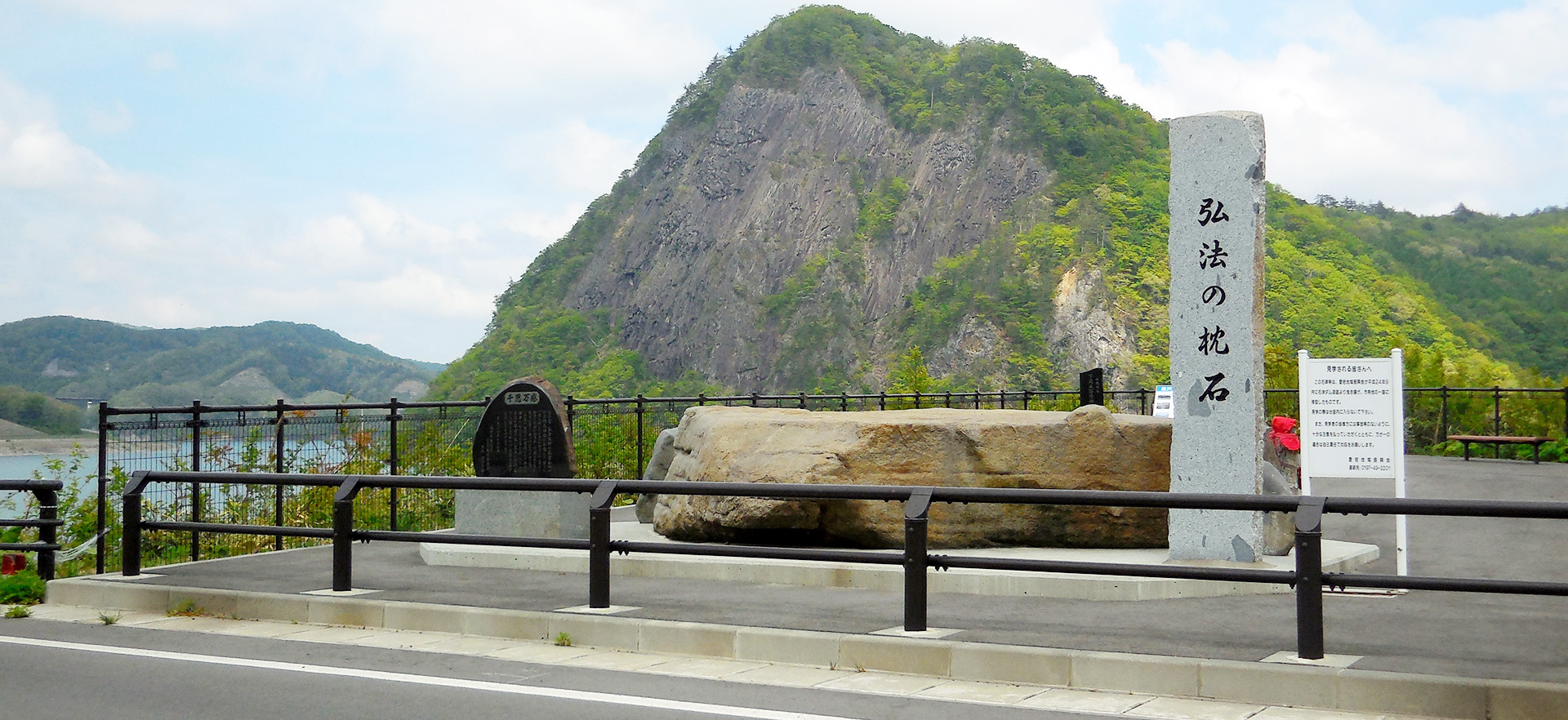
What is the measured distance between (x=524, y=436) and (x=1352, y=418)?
8.22 meters

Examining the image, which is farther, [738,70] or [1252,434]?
[738,70]

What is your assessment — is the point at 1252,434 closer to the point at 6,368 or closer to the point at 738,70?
the point at 6,368

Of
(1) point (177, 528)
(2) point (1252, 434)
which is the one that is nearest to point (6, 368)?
(1) point (177, 528)

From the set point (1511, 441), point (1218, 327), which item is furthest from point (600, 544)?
point (1511, 441)

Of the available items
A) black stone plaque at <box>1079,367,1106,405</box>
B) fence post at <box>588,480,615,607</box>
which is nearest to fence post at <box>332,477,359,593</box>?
fence post at <box>588,480,615,607</box>

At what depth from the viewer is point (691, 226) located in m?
121

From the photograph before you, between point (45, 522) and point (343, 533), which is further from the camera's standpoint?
point (45, 522)

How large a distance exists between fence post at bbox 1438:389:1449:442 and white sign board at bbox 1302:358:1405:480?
65.6 feet

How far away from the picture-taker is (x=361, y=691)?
24.3 feet

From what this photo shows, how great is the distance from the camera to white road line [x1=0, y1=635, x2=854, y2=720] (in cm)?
674

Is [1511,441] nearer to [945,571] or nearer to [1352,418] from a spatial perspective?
[1352,418]

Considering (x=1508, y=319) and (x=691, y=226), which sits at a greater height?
(x=691, y=226)

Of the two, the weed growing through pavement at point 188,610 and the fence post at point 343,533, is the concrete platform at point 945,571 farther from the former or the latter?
the weed growing through pavement at point 188,610

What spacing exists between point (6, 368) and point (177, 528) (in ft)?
204
